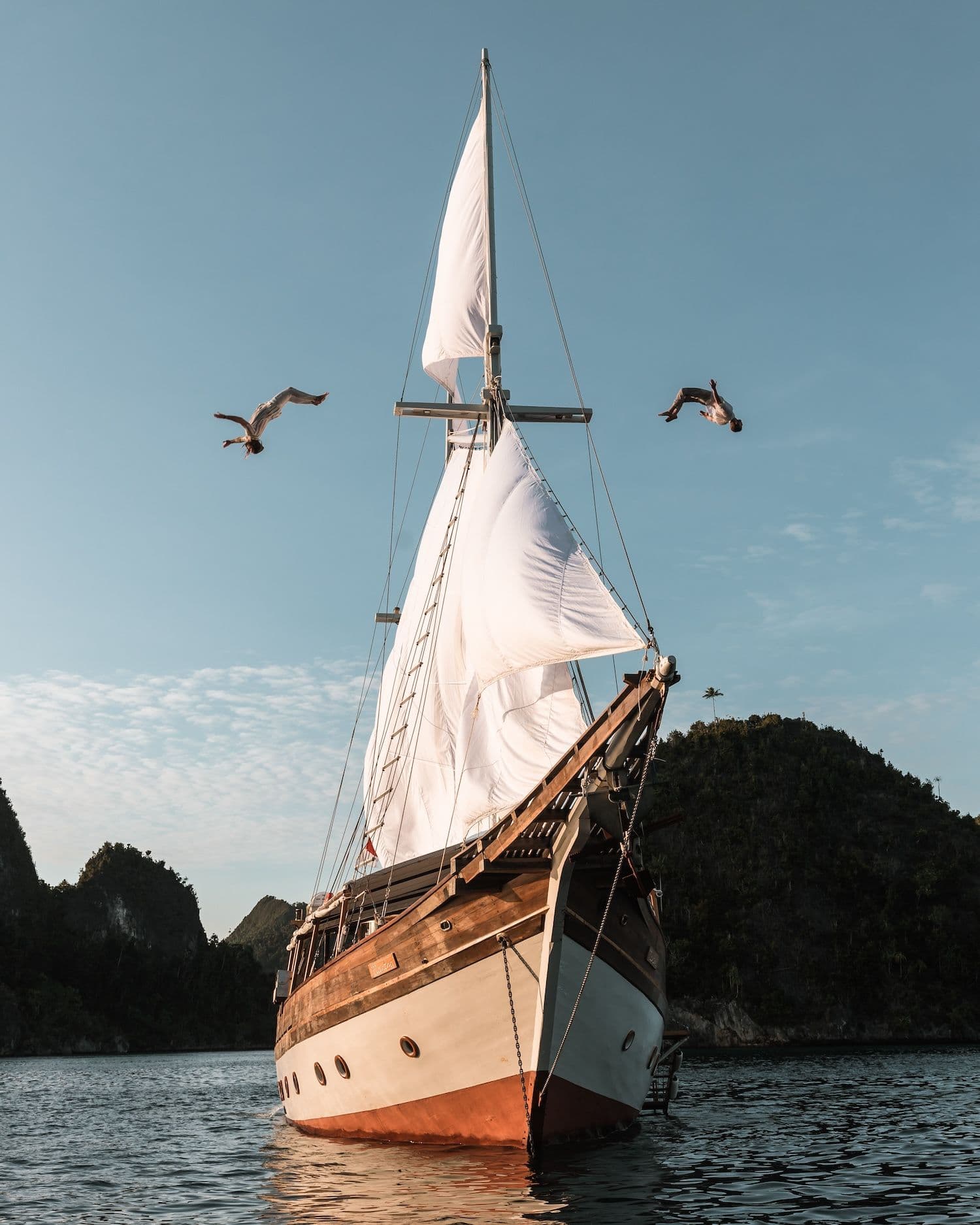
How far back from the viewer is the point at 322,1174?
1551 centimetres

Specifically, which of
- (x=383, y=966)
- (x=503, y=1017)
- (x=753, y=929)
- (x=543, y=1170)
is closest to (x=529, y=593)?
(x=503, y=1017)

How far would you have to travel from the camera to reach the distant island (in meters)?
91.1

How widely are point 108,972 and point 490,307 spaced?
10954cm

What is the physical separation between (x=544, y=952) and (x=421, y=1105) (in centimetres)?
371

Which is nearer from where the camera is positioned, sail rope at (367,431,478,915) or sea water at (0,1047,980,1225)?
sea water at (0,1047,980,1225)

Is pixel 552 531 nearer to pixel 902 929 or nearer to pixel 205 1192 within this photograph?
pixel 205 1192

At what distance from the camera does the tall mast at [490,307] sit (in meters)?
25.0

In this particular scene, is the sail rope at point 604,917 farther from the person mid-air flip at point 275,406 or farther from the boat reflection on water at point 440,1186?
the person mid-air flip at point 275,406

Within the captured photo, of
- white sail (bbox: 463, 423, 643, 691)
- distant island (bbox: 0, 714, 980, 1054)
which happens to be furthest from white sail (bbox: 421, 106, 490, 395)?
distant island (bbox: 0, 714, 980, 1054)

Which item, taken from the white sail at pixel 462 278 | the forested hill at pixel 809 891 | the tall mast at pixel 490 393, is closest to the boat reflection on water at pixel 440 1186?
the tall mast at pixel 490 393

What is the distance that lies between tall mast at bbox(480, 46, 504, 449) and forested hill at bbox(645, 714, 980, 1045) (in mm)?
75403

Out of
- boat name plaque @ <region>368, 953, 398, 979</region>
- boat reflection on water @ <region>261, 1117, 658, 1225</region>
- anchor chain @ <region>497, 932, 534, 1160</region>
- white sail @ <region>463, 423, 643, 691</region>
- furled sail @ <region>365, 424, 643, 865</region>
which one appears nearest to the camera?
boat reflection on water @ <region>261, 1117, 658, 1225</region>

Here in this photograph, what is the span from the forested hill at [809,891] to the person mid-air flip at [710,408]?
274 ft

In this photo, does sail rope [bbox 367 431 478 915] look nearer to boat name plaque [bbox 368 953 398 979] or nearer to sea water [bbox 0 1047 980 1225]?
boat name plaque [bbox 368 953 398 979]
